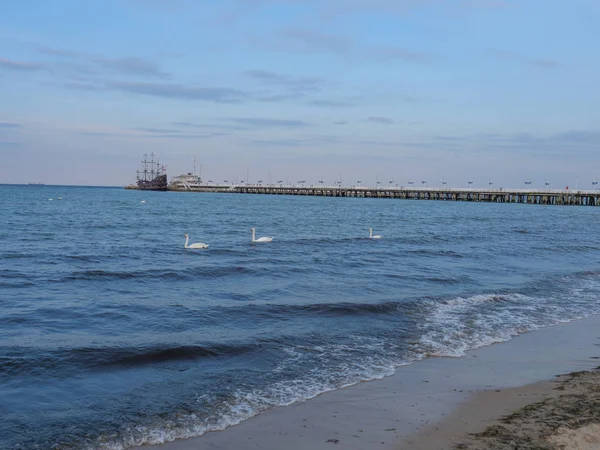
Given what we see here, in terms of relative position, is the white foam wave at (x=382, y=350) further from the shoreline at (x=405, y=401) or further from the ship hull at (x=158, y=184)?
the ship hull at (x=158, y=184)

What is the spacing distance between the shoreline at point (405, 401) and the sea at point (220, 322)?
392 mm

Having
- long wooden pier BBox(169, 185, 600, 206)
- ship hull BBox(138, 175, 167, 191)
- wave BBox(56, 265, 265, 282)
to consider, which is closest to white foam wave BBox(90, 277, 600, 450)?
wave BBox(56, 265, 265, 282)

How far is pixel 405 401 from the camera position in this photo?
8.81 m

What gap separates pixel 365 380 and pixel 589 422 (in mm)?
3727

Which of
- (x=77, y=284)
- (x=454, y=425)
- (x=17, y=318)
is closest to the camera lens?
(x=454, y=425)

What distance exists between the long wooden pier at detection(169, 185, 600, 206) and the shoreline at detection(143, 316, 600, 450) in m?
102

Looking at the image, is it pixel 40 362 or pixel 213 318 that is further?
pixel 213 318

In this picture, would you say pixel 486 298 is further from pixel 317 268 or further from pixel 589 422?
pixel 589 422

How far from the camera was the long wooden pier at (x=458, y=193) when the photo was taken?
10631cm

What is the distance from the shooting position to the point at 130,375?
10.0m

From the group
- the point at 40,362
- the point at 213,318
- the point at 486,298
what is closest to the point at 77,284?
the point at 213,318

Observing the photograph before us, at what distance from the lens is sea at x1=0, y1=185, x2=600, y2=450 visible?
8.52m

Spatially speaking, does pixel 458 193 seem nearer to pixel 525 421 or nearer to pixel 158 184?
pixel 158 184

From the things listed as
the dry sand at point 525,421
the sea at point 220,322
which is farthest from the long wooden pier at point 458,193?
the dry sand at point 525,421
